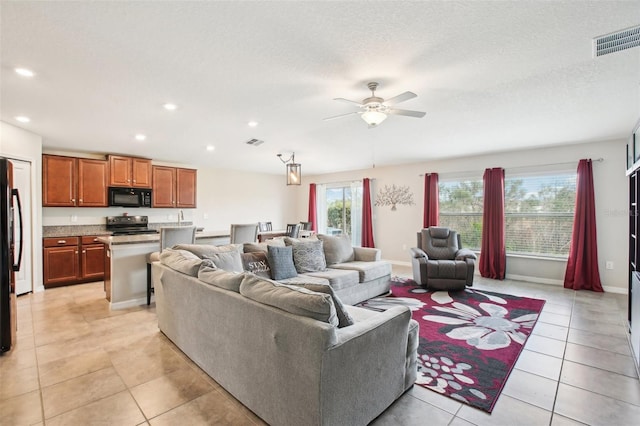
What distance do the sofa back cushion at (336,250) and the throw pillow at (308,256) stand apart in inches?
11.1

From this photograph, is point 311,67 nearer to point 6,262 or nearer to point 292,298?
point 292,298

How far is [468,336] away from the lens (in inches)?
124

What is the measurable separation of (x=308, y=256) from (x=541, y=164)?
4641 mm

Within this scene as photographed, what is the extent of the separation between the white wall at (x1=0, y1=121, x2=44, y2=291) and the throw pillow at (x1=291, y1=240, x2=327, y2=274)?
4.21 m

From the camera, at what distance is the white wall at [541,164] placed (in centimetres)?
488

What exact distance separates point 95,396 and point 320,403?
1.79 metres

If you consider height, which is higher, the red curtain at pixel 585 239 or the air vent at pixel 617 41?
the air vent at pixel 617 41

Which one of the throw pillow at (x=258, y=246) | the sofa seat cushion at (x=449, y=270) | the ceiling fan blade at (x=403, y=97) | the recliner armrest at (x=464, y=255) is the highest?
the ceiling fan blade at (x=403, y=97)

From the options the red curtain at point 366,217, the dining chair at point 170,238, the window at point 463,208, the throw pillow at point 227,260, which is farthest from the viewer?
the red curtain at point 366,217

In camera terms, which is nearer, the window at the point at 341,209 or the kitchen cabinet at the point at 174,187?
the kitchen cabinet at the point at 174,187

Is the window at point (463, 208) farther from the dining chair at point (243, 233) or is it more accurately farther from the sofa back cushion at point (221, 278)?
the sofa back cushion at point (221, 278)

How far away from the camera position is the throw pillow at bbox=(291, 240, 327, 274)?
4152mm

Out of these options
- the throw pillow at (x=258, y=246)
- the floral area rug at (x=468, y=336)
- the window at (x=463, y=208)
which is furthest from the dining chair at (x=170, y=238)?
the window at (x=463, y=208)

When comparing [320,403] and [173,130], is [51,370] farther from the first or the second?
[173,130]
